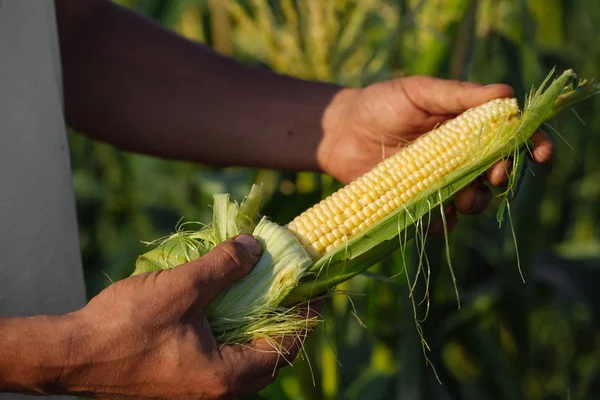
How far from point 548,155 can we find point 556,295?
1.49 metres

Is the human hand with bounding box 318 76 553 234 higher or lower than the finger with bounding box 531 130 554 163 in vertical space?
higher

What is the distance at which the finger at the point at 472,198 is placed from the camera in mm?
1569

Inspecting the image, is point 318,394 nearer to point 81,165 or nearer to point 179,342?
point 179,342

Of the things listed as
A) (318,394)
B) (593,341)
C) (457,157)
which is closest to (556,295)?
(593,341)

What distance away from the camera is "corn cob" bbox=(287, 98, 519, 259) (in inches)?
57.7

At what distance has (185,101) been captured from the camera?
71.2 inches

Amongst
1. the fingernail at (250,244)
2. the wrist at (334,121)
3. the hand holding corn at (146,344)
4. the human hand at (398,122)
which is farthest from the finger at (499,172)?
the hand holding corn at (146,344)

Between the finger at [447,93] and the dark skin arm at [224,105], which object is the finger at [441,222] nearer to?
the dark skin arm at [224,105]

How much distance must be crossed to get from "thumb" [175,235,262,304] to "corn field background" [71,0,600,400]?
26.1 inches

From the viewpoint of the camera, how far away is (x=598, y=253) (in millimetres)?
3123

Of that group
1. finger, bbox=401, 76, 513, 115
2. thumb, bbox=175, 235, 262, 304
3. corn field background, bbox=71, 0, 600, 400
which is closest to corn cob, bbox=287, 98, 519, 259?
finger, bbox=401, 76, 513, 115

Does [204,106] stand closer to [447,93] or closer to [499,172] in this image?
[447,93]

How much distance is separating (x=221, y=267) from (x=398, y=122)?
620 mm

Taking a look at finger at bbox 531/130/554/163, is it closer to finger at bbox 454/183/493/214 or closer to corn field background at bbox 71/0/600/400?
finger at bbox 454/183/493/214
